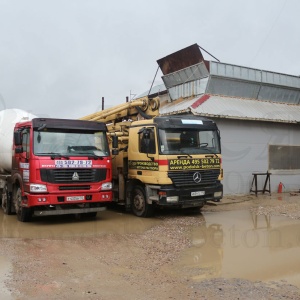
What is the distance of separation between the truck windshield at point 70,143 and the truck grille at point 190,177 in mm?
1937

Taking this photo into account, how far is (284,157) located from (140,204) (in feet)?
30.5

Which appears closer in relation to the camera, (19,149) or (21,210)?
(19,149)

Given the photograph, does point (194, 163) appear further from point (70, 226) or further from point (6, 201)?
point (6, 201)

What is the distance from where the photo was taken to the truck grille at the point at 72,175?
9.55 metres

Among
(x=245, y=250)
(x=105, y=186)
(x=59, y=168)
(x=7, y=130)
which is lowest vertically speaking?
(x=245, y=250)

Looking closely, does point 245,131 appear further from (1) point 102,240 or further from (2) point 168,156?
(1) point 102,240

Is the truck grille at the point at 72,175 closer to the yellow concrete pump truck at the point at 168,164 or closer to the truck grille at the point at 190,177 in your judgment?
the yellow concrete pump truck at the point at 168,164

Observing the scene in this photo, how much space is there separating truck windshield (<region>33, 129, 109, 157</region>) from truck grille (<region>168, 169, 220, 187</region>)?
1937 millimetres

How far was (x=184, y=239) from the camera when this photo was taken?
832cm

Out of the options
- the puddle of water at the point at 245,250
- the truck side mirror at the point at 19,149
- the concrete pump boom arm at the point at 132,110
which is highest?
the concrete pump boom arm at the point at 132,110

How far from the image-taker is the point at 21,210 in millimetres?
10211

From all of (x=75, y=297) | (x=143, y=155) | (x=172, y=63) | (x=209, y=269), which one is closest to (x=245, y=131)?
(x=172, y=63)

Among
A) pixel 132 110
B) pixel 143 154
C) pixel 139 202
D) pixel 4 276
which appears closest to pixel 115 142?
pixel 143 154

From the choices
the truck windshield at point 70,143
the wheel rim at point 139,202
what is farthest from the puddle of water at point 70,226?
the truck windshield at point 70,143
